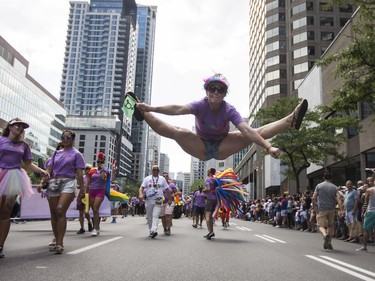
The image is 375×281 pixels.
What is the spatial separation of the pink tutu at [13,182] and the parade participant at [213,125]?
8.76 feet

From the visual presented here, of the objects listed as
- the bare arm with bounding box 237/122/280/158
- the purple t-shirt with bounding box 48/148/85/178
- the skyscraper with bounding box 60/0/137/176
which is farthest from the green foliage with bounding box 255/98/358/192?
the skyscraper with bounding box 60/0/137/176

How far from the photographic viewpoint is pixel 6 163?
19.8 feet

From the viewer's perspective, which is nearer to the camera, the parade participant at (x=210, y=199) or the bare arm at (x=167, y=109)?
the bare arm at (x=167, y=109)

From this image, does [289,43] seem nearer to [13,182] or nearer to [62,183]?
[62,183]

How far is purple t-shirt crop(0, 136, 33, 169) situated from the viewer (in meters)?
6.03

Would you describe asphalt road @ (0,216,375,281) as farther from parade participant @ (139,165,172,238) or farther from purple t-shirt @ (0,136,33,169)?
parade participant @ (139,165,172,238)

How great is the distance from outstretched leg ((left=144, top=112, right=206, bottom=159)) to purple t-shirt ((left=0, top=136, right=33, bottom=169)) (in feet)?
8.88

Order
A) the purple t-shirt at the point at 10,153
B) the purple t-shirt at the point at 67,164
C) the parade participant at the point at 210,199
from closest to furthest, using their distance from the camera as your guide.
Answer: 1. the purple t-shirt at the point at 10,153
2. the purple t-shirt at the point at 67,164
3. the parade participant at the point at 210,199

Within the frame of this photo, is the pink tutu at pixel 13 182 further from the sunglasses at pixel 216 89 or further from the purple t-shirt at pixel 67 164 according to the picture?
the sunglasses at pixel 216 89

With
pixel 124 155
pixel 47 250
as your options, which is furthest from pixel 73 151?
pixel 124 155

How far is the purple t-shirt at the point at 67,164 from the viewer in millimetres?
6691

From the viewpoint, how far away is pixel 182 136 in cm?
479

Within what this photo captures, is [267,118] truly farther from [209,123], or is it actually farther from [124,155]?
[124,155]

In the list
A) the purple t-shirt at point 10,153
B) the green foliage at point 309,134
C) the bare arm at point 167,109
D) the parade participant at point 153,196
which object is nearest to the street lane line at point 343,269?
the bare arm at point 167,109
